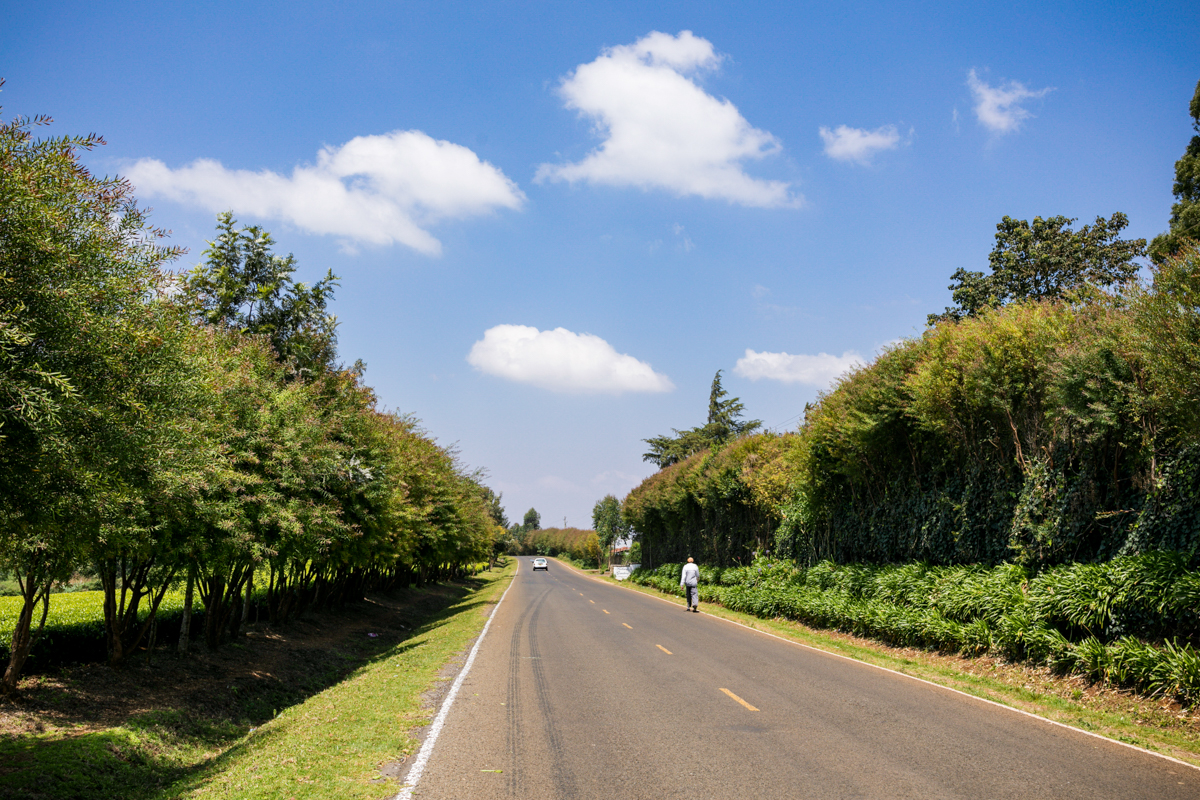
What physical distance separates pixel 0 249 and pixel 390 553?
688 inches

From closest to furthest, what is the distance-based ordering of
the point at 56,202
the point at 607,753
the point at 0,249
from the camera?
the point at 0,249 < the point at 56,202 < the point at 607,753

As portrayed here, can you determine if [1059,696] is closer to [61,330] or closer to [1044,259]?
[61,330]

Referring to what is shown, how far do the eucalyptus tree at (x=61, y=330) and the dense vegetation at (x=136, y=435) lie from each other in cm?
1

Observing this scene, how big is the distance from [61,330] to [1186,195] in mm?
37197

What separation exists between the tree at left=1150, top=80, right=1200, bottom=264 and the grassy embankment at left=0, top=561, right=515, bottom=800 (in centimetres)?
3103

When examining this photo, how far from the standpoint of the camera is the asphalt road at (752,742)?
5.71 meters

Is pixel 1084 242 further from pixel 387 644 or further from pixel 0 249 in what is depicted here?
pixel 0 249

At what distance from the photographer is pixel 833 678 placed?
10922 millimetres

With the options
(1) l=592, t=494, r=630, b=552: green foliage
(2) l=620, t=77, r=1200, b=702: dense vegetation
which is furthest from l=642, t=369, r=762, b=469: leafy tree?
(2) l=620, t=77, r=1200, b=702: dense vegetation

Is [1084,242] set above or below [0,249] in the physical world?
above

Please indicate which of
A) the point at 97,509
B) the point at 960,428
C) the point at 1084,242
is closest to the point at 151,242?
the point at 97,509

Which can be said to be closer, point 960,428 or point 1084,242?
point 960,428

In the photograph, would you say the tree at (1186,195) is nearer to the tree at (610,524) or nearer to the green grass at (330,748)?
the green grass at (330,748)

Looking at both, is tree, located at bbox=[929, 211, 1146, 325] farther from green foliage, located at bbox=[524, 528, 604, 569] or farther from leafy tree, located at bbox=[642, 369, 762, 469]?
green foliage, located at bbox=[524, 528, 604, 569]
